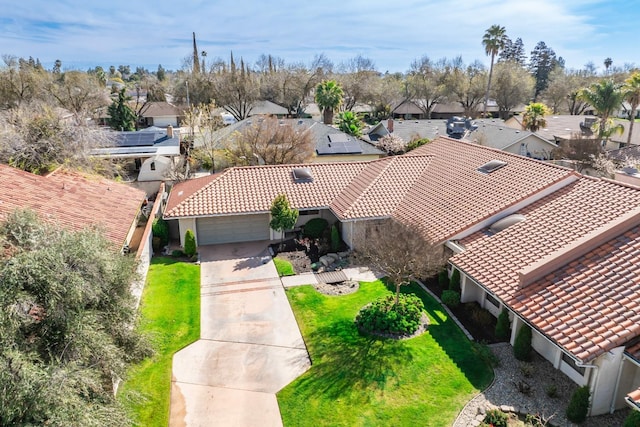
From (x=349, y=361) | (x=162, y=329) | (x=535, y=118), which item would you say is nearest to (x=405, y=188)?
(x=349, y=361)

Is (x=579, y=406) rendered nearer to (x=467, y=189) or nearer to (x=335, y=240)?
(x=467, y=189)

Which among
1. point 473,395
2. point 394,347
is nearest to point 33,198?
point 394,347

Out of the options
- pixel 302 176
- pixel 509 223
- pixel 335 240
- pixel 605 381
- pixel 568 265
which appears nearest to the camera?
pixel 605 381

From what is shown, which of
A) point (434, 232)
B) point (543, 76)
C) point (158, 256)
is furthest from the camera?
point (543, 76)

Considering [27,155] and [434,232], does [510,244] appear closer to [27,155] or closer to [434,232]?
[434,232]

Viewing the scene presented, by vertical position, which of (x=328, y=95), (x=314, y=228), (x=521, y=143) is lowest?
(x=314, y=228)

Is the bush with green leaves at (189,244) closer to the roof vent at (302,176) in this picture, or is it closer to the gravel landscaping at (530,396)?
the roof vent at (302,176)
